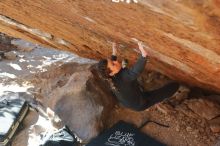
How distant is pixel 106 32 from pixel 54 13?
61 centimetres

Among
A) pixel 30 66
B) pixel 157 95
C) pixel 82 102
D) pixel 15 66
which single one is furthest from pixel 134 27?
pixel 15 66

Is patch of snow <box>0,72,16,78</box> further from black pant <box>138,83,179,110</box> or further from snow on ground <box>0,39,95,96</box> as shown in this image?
black pant <box>138,83,179,110</box>

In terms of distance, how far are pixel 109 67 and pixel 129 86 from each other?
336mm

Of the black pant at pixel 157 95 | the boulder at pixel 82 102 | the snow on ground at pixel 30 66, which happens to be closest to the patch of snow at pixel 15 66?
the snow on ground at pixel 30 66

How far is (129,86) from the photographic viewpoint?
15.1 ft

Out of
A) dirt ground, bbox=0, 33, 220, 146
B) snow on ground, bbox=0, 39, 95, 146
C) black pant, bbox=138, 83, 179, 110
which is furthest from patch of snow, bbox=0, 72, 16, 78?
black pant, bbox=138, 83, 179, 110

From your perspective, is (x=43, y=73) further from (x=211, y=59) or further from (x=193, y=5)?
(x=193, y=5)

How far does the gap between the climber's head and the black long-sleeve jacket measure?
0.07 meters

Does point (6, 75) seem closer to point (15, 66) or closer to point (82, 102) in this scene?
point (15, 66)

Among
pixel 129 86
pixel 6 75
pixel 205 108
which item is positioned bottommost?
pixel 6 75

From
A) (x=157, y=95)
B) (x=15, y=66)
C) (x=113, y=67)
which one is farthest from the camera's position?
(x=15, y=66)

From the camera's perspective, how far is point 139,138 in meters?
5.23

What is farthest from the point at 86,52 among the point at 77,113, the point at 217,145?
the point at 217,145

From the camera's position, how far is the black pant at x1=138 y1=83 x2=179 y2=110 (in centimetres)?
503
